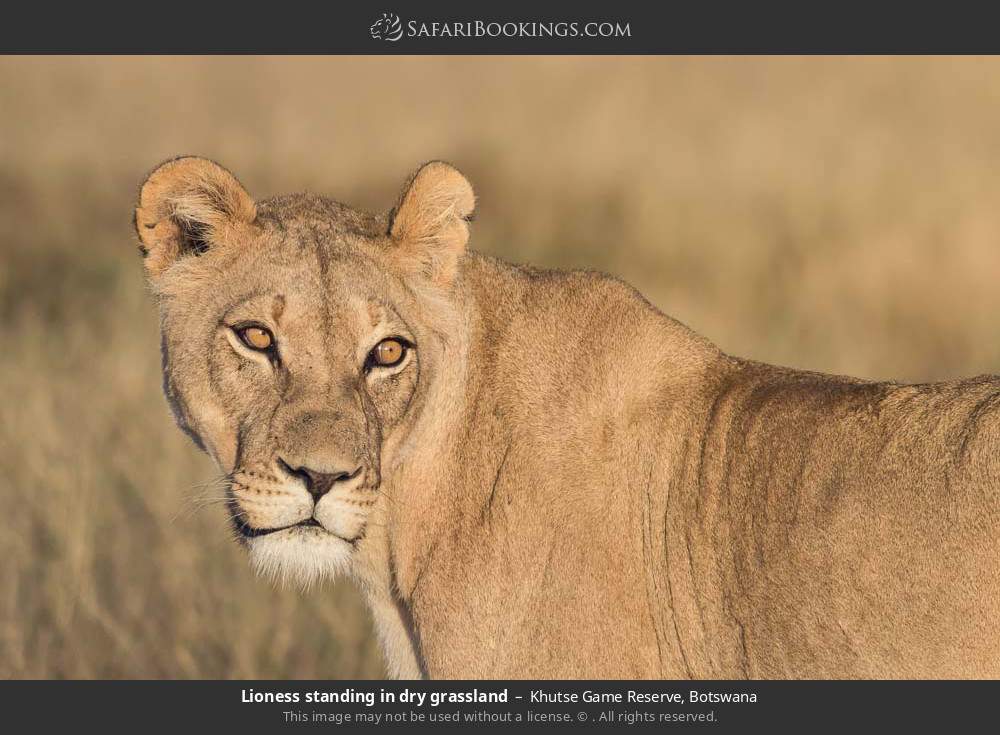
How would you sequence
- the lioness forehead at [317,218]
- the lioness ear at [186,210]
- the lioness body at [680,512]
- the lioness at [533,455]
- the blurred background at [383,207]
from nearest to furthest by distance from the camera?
the lioness body at [680,512], the lioness at [533,455], the lioness ear at [186,210], the lioness forehead at [317,218], the blurred background at [383,207]

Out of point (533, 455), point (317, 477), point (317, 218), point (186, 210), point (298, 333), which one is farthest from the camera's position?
point (317, 218)

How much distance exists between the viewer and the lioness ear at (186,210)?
4.40m

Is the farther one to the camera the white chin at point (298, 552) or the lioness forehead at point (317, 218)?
the lioness forehead at point (317, 218)

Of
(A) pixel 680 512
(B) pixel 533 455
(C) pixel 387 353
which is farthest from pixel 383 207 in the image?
(A) pixel 680 512

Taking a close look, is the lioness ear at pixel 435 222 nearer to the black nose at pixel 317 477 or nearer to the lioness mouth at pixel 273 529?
the black nose at pixel 317 477

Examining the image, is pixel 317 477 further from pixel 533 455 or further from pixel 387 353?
pixel 533 455

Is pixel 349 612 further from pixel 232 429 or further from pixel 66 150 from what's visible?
pixel 66 150

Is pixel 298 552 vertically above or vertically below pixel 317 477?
below

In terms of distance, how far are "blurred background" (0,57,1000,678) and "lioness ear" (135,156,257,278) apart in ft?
9.18

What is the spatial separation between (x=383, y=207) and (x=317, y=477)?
428 inches

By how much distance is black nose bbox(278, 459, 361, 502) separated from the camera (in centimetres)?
399

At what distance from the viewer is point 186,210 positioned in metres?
4.48

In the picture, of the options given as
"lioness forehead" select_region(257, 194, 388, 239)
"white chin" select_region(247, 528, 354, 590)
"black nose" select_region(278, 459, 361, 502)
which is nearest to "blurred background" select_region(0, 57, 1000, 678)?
"white chin" select_region(247, 528, 354, 590)

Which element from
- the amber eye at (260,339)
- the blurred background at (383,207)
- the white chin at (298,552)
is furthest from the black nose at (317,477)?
the blurred background at (383,207)
